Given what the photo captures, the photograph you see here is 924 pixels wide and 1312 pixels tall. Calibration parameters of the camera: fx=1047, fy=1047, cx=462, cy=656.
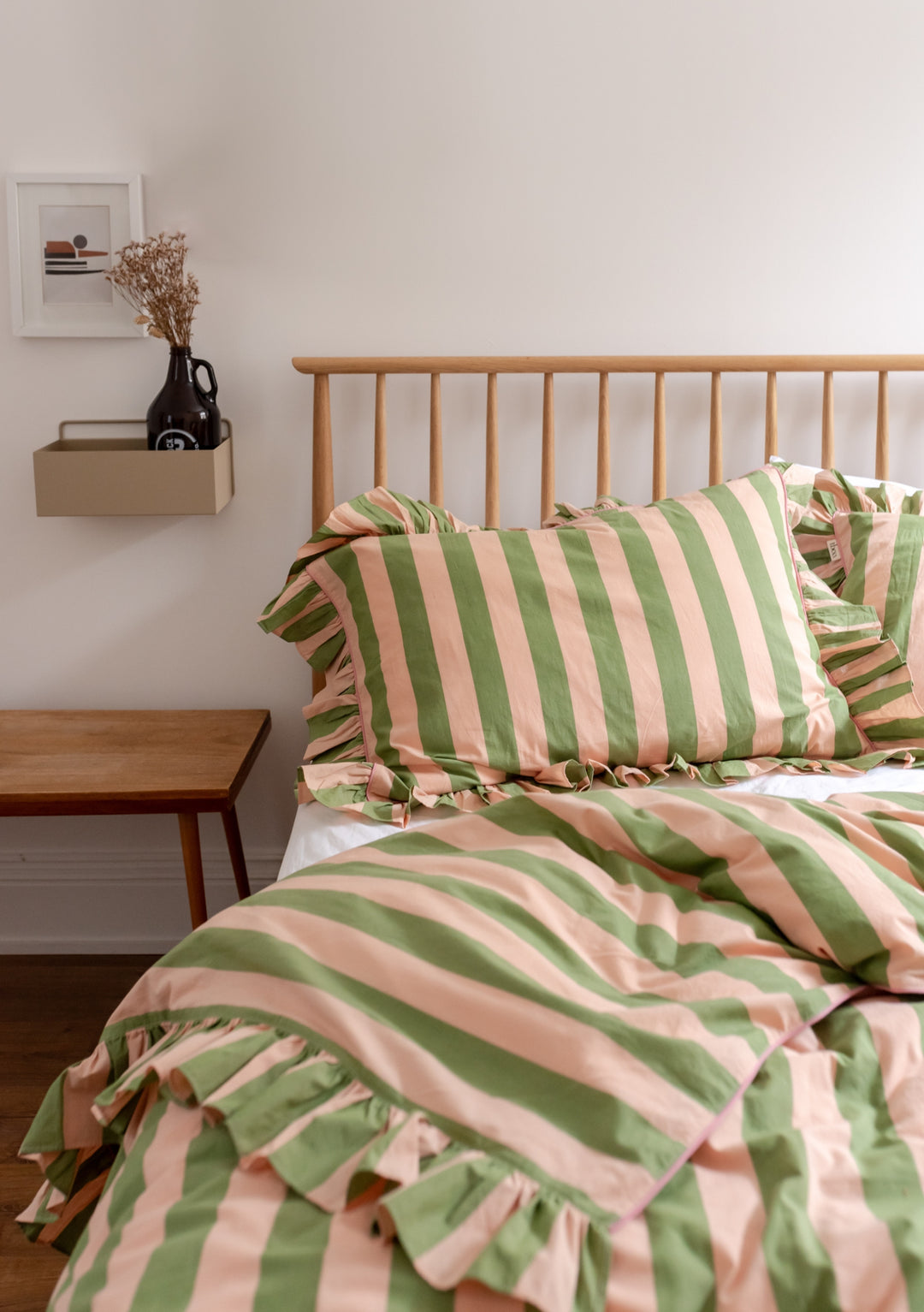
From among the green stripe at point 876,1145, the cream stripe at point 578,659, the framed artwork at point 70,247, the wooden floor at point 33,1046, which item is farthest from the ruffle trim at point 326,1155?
the framed artwork at point 70,247

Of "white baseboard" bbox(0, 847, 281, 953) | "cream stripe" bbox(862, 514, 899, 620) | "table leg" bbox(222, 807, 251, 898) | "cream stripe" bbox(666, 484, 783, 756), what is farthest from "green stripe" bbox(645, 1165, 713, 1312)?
"white baseboard" bbox(0, 847, 281, 953)

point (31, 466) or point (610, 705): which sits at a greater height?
point (31, 466)

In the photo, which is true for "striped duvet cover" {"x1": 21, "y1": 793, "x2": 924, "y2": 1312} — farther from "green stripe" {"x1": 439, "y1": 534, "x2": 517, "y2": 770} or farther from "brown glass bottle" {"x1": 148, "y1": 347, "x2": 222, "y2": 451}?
"brown glass bottle" {"x1": 148, "y1": 347, "x2": 222, "y2": 451}

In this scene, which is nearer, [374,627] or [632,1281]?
[632,1281]

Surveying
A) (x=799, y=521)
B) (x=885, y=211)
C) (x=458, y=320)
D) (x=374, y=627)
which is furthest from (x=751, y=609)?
(x=885, y=211)

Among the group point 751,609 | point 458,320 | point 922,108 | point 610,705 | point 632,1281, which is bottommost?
point 632,1281

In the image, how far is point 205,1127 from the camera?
2.31ft

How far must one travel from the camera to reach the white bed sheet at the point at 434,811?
125 cm

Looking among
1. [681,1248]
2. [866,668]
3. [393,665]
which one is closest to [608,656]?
[393,665]

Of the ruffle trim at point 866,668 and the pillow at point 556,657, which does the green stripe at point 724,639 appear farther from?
the ruffle trim at point 866,668

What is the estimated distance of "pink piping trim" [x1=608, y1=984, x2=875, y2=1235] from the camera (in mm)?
608

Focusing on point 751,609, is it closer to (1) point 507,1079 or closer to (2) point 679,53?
(1) point 507,1079

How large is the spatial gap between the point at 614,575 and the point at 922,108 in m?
1.12

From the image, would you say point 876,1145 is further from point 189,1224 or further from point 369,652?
point 369,652
